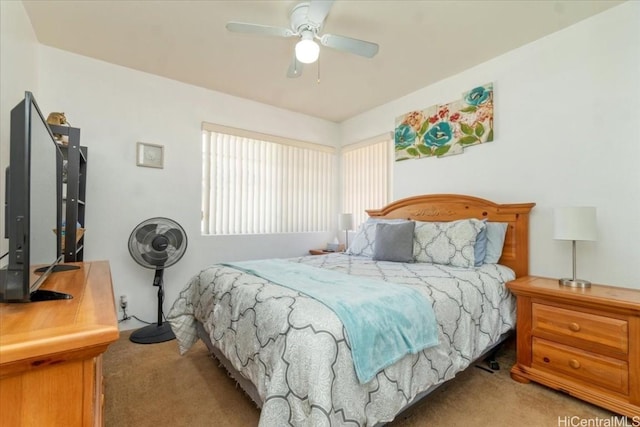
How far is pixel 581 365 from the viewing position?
5.79ft

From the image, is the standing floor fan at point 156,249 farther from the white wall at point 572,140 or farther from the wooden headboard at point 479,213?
the white wall at point 572,140

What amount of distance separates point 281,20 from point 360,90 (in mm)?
1377

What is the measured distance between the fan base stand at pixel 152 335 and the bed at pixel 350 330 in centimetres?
60

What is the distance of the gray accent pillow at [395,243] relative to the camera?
8.50 feet

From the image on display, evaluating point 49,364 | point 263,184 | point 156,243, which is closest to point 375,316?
point 49,364

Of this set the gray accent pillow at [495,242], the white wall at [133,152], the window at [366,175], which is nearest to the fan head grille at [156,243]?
the white wall at [133,152]

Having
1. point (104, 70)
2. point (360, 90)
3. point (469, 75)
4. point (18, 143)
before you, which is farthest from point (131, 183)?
point (469, 75)

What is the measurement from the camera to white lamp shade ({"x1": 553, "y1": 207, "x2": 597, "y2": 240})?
6.22 feet

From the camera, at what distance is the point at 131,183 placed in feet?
9.50

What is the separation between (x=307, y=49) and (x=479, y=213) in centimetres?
204

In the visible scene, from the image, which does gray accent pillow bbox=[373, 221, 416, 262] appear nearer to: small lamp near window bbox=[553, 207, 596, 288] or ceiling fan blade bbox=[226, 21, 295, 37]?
small lamp near window bbox=[553, 207, 596, 288]

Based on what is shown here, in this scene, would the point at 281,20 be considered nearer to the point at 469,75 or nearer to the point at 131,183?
the point at 469,75

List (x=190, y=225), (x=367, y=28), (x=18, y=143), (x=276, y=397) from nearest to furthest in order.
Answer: (x=18, y=143) < (x=276, y=397) < (x=367, y=28) < (x=190, y=225)

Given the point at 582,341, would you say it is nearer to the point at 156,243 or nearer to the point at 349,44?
the point at 349,44
